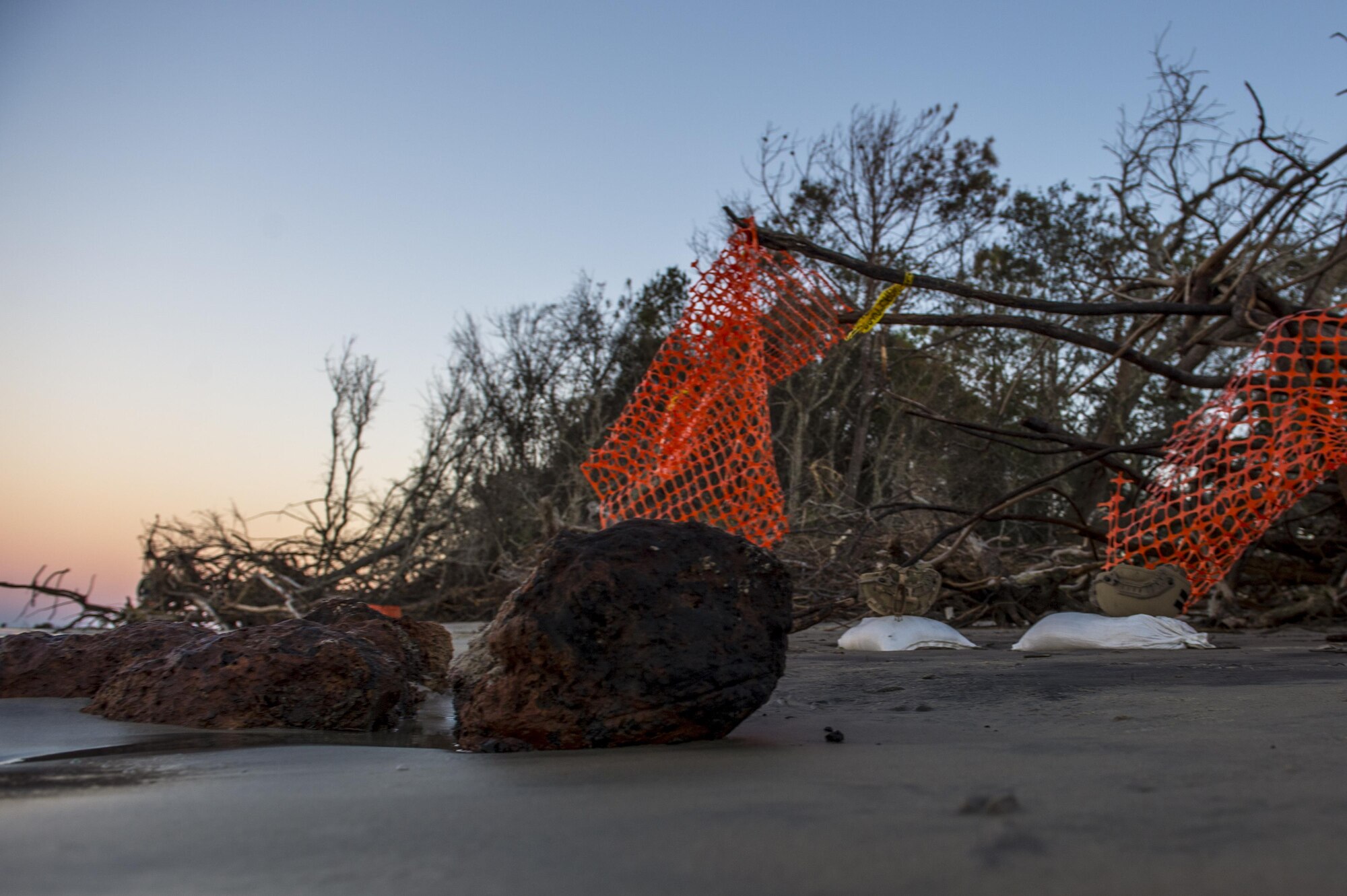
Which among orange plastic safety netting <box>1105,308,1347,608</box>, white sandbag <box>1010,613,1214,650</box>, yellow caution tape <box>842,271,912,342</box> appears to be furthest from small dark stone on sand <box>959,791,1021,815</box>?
orange plastic safety netting <box>1105,308,1347,608</box>

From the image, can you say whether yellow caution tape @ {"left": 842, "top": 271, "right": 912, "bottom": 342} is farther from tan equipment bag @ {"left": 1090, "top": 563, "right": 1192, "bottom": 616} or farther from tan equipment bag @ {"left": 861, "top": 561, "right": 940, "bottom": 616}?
tan equipment bag @ {"left": 1090, "top": 563, "right": 1192, "bottom": 616}

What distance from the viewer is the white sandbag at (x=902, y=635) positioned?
478cm

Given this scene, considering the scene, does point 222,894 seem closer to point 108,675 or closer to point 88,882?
point 88,882

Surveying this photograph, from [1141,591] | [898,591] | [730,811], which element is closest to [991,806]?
[730,811]


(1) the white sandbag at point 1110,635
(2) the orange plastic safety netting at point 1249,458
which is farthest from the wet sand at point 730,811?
(2) the orange plastic safety netting at point 1249,458

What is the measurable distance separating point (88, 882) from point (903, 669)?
303cm

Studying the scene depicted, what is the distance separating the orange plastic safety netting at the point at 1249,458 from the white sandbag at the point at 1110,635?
722mm

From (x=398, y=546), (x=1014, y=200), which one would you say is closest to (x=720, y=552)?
(x=398, y=546)

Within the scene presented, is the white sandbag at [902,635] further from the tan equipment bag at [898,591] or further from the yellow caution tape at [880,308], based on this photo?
the yellow caution tape at [880,308]

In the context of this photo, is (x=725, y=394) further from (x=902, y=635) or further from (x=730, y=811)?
(x=730, y=811)

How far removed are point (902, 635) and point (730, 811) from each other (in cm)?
375

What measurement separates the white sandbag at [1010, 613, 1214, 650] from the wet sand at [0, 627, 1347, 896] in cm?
220

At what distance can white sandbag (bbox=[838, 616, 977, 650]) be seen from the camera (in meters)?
4.78

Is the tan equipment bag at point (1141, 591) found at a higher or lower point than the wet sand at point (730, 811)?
higher
